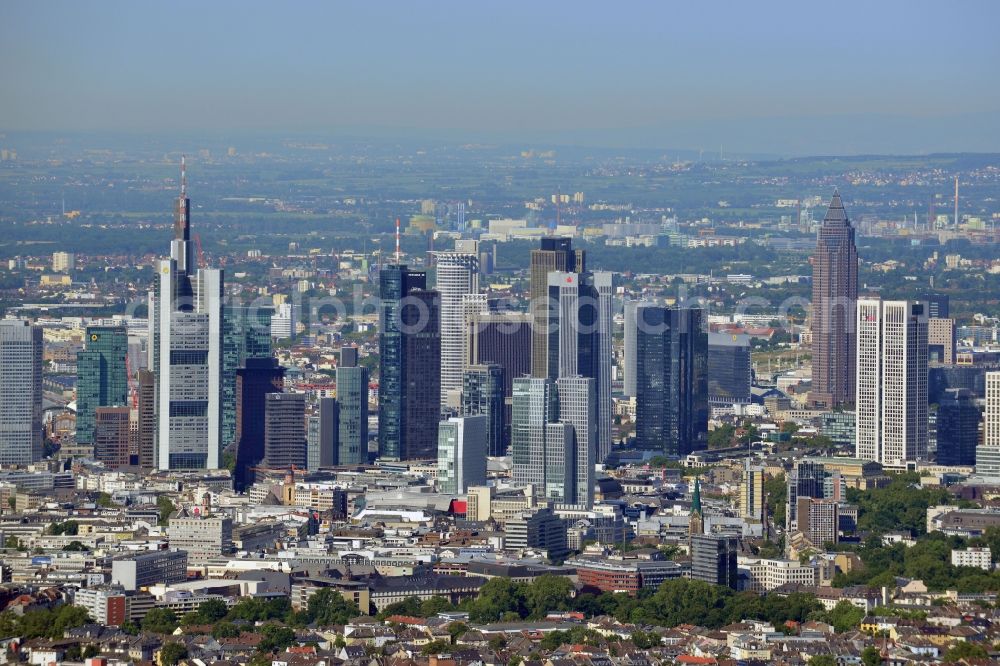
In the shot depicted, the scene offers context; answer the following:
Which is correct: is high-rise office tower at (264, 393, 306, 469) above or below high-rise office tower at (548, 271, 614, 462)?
below

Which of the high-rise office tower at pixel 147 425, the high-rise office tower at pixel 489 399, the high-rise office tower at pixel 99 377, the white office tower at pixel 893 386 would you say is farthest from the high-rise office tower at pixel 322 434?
the white office tower at pixel 893 386

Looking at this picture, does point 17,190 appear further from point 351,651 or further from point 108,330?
point 351,651

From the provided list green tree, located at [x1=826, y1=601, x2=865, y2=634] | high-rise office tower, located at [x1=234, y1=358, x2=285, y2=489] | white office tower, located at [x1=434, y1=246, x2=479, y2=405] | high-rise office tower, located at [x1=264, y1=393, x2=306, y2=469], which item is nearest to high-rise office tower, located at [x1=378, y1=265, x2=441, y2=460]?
white office tower, located at [x1=434, y1=246, x2=479, y2=405]

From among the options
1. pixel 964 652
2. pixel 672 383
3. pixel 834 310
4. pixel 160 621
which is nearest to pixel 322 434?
pixel 672 383

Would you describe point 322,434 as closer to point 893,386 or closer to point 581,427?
point 581,427

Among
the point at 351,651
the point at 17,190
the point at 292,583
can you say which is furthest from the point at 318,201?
the point at 351,651

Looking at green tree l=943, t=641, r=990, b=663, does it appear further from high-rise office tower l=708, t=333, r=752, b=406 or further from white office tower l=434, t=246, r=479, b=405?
high-rise office tower l=708, t=333, r=752, b=406
